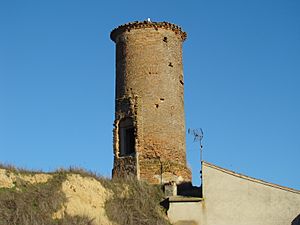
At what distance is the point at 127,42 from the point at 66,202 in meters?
8.49

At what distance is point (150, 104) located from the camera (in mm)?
26750

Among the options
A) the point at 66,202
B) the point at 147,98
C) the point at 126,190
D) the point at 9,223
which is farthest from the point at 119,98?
the point at 9,223

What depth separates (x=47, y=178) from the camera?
23031 millimetres

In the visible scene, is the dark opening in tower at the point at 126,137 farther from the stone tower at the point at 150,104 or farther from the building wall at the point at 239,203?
the building wall at the point at 239,203

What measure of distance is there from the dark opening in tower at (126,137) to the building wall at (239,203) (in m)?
4.20

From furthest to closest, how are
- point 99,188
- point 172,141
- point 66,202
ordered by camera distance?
point 172,141
point 99,188
point 66,202

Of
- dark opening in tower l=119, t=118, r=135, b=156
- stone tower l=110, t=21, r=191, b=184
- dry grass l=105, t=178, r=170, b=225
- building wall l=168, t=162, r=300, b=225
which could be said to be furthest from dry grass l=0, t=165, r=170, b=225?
dark opening in tower l=119, t=118, r=135, b=156

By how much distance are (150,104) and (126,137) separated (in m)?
1.92

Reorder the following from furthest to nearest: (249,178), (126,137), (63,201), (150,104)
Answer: (126,137)
(150,104)
(249,178)
(63,201)

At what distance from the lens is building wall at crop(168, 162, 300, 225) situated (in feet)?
76.0

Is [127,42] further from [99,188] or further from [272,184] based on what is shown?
[272,184]

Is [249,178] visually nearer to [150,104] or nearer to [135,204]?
[135,204]

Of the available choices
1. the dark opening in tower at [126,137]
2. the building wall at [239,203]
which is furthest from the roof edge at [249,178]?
the dark opening in tower at [126,137]

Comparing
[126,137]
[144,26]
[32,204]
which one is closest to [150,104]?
[126,137]
